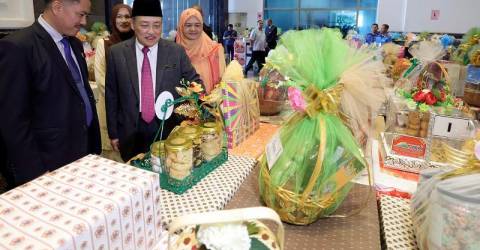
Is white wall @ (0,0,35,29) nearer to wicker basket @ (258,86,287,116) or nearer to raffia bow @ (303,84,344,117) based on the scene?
wicker basket @ (258,86,287,116)

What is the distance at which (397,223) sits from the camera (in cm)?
94

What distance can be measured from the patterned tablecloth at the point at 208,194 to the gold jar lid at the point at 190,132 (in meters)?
0.16

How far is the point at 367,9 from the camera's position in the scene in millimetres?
10852

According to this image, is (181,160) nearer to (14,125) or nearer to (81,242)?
(81,242)

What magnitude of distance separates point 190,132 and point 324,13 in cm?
1162

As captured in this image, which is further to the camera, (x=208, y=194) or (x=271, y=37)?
(x=271, y=37)

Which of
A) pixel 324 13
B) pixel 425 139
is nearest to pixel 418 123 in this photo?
pixel 425 139

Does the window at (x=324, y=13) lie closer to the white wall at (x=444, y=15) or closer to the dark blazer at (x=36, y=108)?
the white wall at (x=444, y=15)

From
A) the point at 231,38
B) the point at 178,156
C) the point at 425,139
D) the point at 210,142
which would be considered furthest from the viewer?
the point at 231,38

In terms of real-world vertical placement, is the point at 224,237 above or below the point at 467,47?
below

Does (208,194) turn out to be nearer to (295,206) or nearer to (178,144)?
(178,144)

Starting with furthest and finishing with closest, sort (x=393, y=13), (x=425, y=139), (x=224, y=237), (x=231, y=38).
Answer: (x=393, y=13) → (x=231, y=38) → (x=425, y=139) → (x=224, y=237)

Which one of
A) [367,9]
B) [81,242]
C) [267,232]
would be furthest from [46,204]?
[367,9]

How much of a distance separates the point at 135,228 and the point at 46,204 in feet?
0.59
